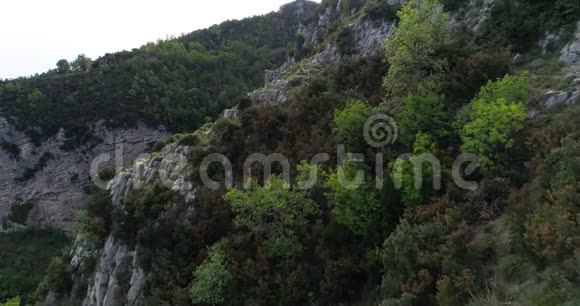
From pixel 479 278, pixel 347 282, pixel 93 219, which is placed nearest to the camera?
pixel 479 278

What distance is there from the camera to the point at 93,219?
2861 cm

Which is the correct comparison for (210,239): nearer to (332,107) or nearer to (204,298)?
(204,298)

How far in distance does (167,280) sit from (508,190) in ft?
48.9

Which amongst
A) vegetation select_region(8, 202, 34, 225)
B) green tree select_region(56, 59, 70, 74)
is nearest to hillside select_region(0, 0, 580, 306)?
vegetation select_region(8, 202, 34, 225)

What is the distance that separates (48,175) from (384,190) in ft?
200

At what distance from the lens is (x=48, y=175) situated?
6688cm

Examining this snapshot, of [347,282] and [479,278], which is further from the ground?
[479,278]

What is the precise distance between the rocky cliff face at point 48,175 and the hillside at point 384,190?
3471 centimetres

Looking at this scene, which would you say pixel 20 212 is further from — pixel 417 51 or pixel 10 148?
pixel 417 51

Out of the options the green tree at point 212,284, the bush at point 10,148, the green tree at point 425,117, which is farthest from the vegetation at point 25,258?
the green tree at point 425,117

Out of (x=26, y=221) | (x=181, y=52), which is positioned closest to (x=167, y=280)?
(x=26, y=221)

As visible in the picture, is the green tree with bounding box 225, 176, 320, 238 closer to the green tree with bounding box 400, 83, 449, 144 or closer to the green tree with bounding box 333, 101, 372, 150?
the green tree with bounding box 333, 101, 372, 150

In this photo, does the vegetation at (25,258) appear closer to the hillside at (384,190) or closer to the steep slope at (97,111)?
the steep slope at (97,111)

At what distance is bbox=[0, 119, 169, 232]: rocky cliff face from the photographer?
64312mm
